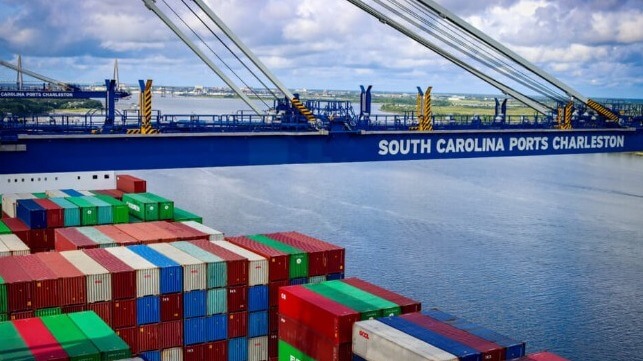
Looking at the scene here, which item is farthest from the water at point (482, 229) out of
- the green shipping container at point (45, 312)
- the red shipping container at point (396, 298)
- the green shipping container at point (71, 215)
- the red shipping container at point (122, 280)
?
the green shipping container at point (45, 312)

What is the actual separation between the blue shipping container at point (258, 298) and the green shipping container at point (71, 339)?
6.31 meters

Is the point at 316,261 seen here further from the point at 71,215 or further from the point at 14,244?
the point at 71,215

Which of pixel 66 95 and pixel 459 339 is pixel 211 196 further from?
pixel 459 339

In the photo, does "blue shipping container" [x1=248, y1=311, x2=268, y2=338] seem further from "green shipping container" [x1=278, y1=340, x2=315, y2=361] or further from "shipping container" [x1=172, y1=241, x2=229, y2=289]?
"shipping container" [x1=172, y1=241, x2=229, y2=289]

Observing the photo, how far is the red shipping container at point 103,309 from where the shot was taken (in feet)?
A: 63.6

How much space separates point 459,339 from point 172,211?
53.7 feet

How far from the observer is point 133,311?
2011cm

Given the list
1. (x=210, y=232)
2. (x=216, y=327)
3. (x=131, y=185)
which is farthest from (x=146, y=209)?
(x=216, y=327)

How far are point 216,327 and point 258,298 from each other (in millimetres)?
1472

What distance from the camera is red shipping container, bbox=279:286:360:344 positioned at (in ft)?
59.0

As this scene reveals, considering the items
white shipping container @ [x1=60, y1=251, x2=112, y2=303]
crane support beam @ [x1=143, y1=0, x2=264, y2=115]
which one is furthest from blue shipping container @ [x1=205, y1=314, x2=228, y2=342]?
crane support beam @ [x1=143, y1=0, x2=264, y2=115]

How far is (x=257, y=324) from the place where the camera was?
2188 centimetres

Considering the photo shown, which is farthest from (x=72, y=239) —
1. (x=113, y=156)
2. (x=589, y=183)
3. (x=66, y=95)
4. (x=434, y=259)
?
(x=589, y=183)

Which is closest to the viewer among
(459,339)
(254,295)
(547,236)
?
(459,339)
